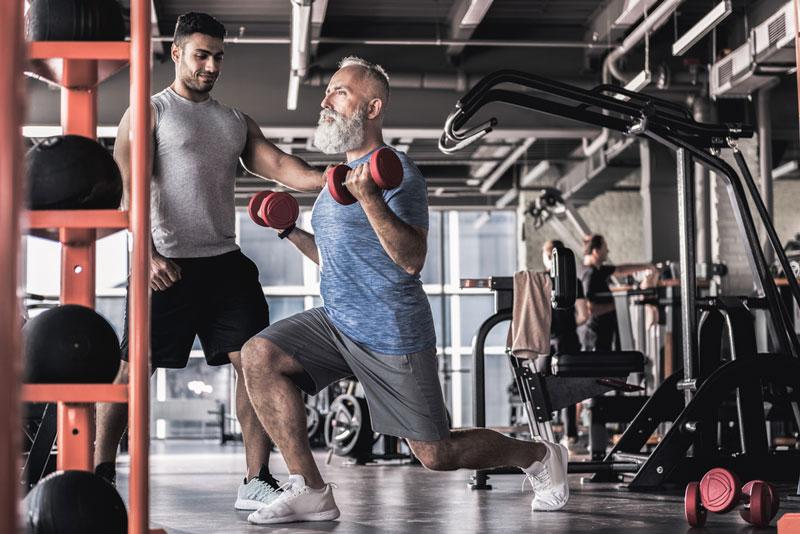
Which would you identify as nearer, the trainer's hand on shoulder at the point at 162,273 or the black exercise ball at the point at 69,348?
the black exercise ball at the point at 69,348

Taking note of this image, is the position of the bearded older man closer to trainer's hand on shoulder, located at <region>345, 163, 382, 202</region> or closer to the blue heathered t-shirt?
the blue heathered t-shirt

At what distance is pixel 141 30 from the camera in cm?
171

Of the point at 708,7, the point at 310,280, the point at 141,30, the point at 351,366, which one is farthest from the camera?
the point at 310,280

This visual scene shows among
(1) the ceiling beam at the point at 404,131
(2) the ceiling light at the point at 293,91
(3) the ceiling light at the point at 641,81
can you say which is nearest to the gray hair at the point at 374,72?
(3) the ceiling light at the point at 641,81

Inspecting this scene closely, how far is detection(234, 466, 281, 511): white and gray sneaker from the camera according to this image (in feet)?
9.81

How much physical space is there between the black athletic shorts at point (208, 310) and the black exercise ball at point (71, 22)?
121 cm

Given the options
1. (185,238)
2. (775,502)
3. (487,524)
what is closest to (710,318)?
(775,502)

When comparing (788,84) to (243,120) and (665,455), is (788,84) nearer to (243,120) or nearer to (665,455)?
(665,455)

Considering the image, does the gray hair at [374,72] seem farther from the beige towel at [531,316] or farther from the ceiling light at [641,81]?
the ceiling light at [641,81]

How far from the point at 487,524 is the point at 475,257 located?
11.7 m

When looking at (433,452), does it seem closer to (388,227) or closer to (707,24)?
(388,227)

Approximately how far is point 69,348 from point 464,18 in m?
6.00

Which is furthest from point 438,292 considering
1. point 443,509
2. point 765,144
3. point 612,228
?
point 443,509

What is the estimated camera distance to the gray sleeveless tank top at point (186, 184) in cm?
295
